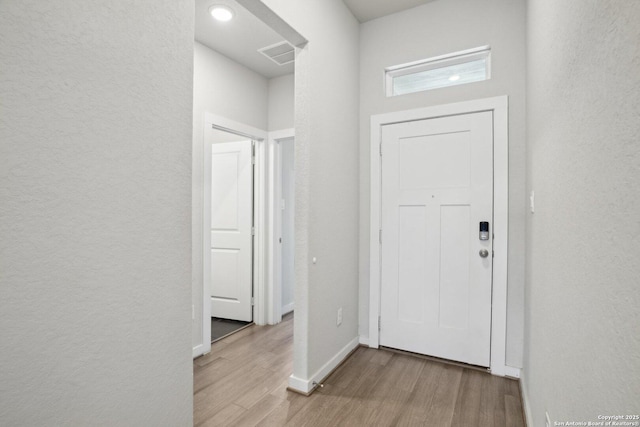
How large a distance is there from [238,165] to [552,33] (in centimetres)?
305

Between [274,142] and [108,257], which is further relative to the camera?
[274,142]

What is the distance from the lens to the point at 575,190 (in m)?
0.88

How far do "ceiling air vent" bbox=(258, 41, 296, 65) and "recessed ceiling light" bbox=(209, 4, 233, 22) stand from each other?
0.51 metres

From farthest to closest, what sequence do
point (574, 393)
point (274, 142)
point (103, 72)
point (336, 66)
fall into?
point (274, 142) < point (336, 66) < point (103, 72) < point (574, 393)

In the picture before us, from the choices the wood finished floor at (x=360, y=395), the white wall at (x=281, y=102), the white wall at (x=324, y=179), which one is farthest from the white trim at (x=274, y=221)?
the white wall at (x=324, y=179)

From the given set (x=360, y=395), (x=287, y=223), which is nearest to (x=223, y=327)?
(x=287, y=223)

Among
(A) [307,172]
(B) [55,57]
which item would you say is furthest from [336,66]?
(B) [55,57]

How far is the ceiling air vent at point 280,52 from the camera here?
2912 millimetres

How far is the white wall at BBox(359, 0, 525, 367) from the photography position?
2326 mm

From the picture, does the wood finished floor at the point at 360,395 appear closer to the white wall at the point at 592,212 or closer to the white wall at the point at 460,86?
the white wall at the point at 460,86

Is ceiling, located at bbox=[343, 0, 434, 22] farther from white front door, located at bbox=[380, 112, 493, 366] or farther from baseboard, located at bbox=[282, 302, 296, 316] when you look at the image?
baseboard, located at bbox=[282, 302, 296, 316]

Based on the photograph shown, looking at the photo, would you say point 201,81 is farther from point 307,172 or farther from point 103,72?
point 103,72

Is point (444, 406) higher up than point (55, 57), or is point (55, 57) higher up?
point (55, 57)

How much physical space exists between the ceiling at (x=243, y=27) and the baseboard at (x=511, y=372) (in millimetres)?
3018
